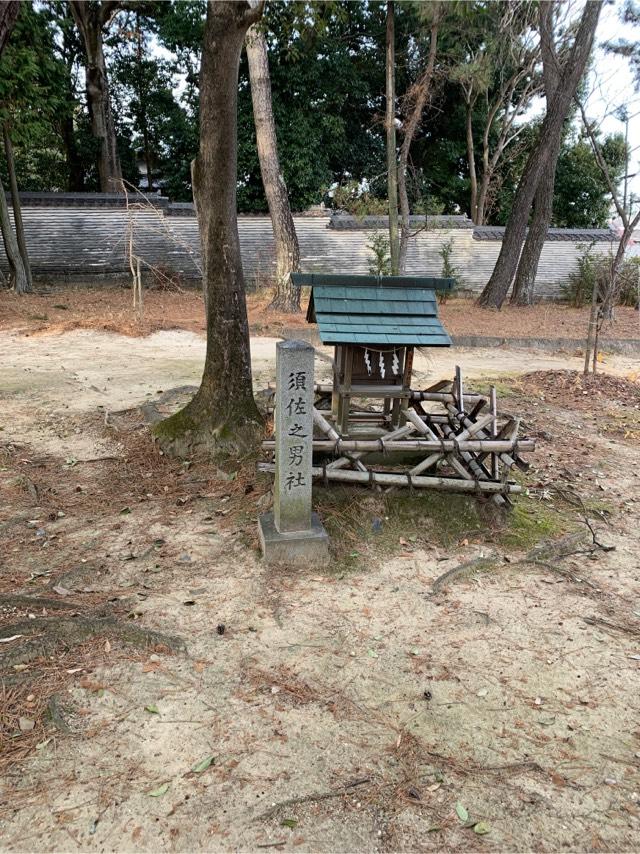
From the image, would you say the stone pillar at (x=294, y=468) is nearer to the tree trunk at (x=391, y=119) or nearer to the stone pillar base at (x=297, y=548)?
the stone pillar base at (x=297, y=548)

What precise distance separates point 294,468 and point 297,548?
1.87 feet

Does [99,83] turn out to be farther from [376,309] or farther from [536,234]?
[376,309]

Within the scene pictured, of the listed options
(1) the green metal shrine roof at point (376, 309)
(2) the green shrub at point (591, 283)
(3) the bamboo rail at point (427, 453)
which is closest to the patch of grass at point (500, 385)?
(3) the bamboo rail at point (427, 453)

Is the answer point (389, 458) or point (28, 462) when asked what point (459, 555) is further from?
point (28, 462)

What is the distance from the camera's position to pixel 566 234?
19.5 m

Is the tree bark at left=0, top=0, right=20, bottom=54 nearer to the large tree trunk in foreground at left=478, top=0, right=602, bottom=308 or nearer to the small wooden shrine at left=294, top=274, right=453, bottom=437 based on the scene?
the small wooden shrine at left=294, top=274, right=453, bottom=437

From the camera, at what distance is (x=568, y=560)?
14.5ft

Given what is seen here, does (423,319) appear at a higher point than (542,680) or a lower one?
higher

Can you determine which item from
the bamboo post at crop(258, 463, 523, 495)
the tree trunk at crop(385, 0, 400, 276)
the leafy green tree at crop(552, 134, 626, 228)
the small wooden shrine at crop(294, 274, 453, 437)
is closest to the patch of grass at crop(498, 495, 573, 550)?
the bamboo post at crop(258, 463, 523, 495)

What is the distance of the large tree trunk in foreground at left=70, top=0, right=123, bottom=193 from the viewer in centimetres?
2059

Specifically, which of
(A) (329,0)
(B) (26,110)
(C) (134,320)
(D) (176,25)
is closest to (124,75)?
(D) (176,25)

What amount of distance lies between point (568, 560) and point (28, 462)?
491cm

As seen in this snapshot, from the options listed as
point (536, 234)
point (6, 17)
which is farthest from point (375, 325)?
point (536, 234)

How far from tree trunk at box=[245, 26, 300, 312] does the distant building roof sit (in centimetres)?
752
